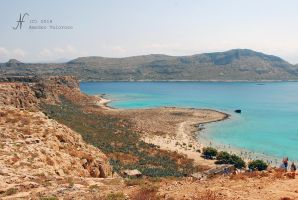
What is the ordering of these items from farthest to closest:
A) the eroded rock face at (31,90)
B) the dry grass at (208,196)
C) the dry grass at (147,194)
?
1. the eroded rock face at (31,90)
2. the dry grass at (147,194)
3. the dry grass at (208,196)

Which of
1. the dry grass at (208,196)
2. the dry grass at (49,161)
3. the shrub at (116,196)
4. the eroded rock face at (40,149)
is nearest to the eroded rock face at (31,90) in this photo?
the eroded rock face at (40,149)

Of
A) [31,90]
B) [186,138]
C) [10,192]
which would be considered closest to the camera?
[10,192]

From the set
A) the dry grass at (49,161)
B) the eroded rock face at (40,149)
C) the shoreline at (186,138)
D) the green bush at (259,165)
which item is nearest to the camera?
the eroded rock face at (40,149)

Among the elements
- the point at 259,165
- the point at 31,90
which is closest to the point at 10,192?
the point at 259,165

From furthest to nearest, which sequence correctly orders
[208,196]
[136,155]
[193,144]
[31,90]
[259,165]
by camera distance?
[31,90]
[193,144]
[136,155]
[259,165]
[208,196]

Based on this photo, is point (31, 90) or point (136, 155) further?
point (31, 90)

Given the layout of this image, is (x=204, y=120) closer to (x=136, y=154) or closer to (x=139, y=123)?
(x=139, y=123)

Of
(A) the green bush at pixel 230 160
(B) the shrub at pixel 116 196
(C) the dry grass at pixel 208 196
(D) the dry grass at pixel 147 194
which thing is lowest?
(A) the green bush at pixel 230 160

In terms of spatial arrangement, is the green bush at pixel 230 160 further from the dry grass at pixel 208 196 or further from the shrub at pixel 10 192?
the shrub at pixel 10 192

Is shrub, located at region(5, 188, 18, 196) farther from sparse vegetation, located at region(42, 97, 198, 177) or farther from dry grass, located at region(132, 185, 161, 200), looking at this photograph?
sparse vegetation, located at region(42, 97, 198, 177)

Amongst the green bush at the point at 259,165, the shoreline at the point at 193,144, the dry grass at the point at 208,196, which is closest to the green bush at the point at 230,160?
the shoreline at the point at 193,144

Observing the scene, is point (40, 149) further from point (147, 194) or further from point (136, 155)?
point (136, 155)

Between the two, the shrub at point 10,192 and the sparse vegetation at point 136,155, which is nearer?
the shrub at point 10,192

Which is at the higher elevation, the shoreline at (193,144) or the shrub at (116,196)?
the shrub at (116,196)
